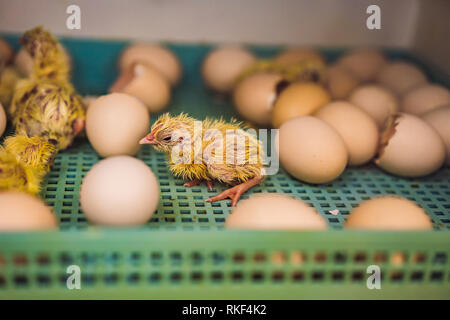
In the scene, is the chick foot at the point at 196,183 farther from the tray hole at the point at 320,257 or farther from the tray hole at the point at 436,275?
Result: the tray hole at the point at 436,275

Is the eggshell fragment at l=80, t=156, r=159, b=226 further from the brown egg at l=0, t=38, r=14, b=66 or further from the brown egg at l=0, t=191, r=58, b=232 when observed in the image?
the brown egg at l=0, t=38, r=14, b=66

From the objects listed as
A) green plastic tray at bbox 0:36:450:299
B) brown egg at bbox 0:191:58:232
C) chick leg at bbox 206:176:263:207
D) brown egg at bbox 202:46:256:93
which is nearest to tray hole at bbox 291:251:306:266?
green plastic tray at bbox 0:36:450:299

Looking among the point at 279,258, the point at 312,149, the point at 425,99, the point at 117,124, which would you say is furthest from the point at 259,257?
the point at 425,99

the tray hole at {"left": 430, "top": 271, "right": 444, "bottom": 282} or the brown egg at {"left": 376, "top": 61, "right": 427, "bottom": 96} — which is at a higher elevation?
the brown egg at {"left": 376, "top": 61, "right": 427, "bottom": 96}

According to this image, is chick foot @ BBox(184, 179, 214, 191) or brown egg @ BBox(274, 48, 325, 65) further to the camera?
brown egg @ BBox(274, 48, 325, 65)

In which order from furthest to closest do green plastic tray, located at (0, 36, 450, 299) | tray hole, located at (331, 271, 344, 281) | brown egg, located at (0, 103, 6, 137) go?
brown egg, located at (0, 103, 6, 137) < tray hole, located at (331, 271, 344, 281) < green plastic tray, located at (0, 36, 450, 299)

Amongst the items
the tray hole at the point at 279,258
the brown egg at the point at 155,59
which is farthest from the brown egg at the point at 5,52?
the tray hole at the point at 279,258
